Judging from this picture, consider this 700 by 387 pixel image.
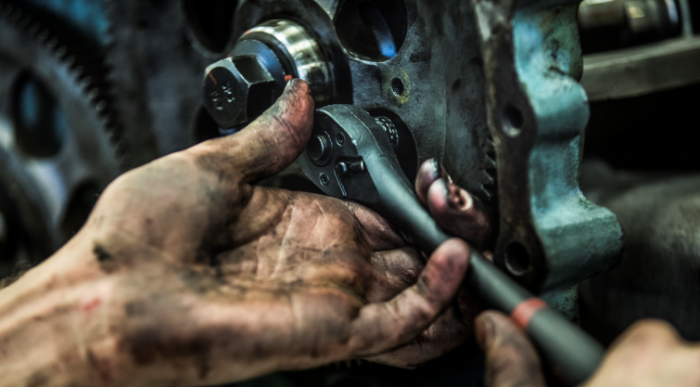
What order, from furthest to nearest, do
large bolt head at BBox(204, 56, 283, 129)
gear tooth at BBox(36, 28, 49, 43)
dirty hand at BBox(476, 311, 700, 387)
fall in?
gear tooth at BBox(36, 28, 49, 43) → large bolt head at BBox(204, 56, 283, 129) → dirty hand at BBox(476, 311, 700, 387)

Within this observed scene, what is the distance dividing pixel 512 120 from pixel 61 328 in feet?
1.76

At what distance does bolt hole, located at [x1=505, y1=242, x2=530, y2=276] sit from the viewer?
57cm

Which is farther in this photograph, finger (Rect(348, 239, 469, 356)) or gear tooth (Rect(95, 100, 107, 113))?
gear tooth (Rect(95, 100, 107, 113))

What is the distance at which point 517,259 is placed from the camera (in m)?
0.59

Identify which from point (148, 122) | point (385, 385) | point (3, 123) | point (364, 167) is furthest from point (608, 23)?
Result: point (3, 123)

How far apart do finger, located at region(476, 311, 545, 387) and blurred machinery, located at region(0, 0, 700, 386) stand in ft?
0.28

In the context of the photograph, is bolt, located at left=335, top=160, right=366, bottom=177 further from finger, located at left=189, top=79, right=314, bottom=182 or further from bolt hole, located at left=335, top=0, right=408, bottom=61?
bolt hole, located at left=335, top=0, right=408, bottom=61

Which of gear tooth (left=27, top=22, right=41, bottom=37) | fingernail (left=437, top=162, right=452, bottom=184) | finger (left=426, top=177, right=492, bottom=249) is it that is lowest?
finger (left=426, top=177, right=492, bottom=249)

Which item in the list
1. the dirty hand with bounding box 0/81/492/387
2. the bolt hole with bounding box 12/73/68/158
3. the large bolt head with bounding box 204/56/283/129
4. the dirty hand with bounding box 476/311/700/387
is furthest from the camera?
the bolt hole with bounding box 12/73/68/158

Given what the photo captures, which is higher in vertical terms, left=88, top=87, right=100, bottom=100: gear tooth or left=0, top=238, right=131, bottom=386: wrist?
left=88, top=87, right=100, bottom=100: gear tooth

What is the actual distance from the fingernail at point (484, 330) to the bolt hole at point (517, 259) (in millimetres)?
86

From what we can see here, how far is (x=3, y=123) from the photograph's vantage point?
55.3 inches

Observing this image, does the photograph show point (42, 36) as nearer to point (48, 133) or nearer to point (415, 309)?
point (48, 133)

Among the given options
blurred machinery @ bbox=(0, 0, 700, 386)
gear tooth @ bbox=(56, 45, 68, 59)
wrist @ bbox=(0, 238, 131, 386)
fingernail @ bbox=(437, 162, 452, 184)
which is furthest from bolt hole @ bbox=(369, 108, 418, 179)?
gear tooth @ bbox=(56, 45, 68, 59)
